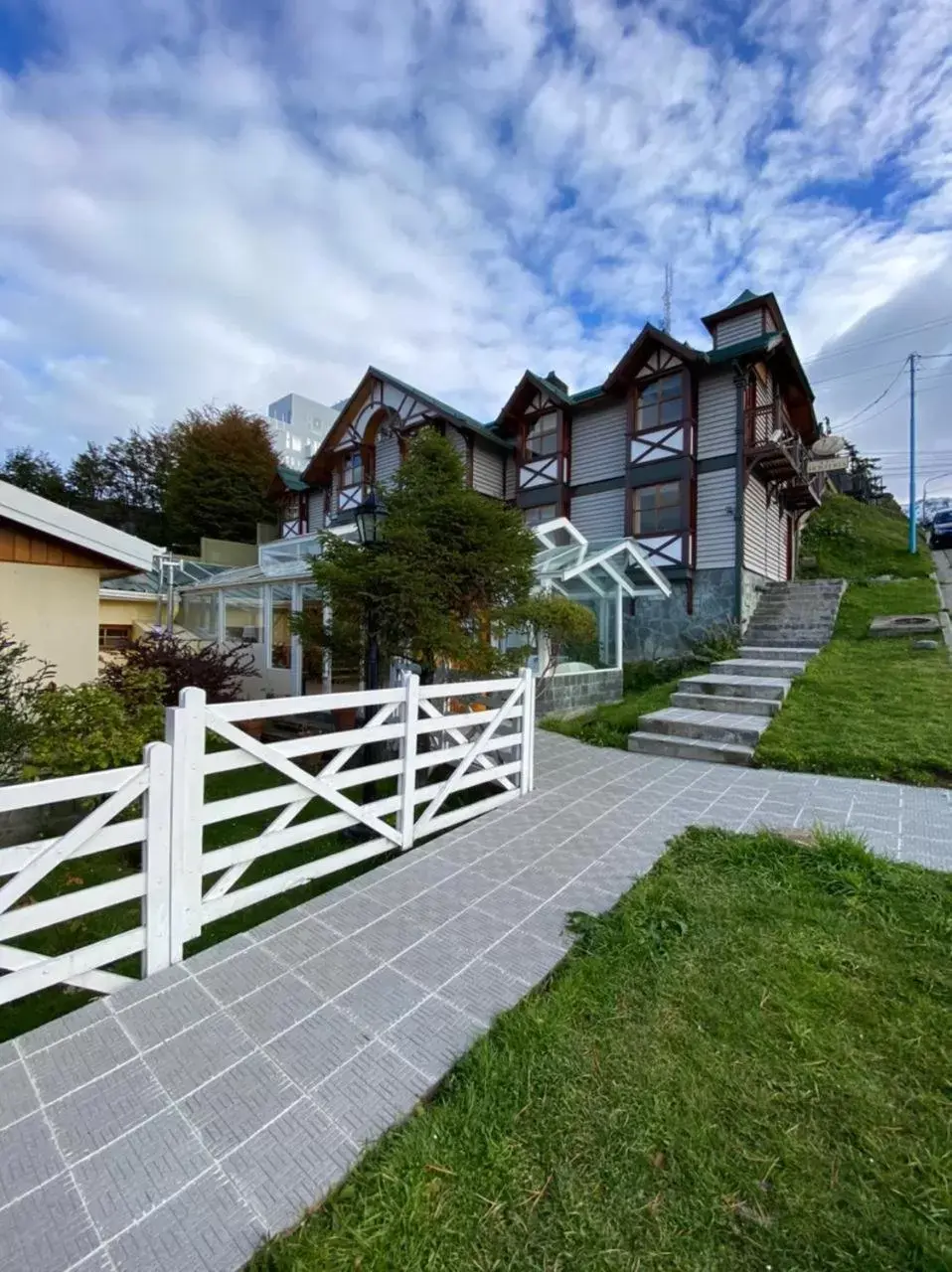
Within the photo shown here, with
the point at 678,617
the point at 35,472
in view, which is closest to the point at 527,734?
the point at 678,617

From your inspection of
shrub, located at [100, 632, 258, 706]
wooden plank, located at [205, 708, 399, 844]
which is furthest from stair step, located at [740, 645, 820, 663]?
shrub, located at [100, 632, 258, 706]

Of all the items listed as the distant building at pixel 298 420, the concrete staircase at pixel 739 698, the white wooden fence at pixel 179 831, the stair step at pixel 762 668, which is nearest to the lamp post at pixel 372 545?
the white wooden fence at pixel 179 831

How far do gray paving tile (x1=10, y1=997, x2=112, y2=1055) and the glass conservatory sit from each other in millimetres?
6057

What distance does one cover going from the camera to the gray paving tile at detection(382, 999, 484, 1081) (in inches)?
71.3

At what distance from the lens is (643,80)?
6.01m

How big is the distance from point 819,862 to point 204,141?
917 centimetres

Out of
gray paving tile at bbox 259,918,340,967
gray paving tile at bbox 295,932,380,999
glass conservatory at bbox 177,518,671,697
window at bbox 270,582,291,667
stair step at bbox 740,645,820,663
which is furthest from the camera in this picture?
window at bbox 270,582,291,667

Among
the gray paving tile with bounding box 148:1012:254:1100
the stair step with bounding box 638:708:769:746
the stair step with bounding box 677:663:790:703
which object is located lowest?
the gray paving tile with bounding box 148:1012:254:1100

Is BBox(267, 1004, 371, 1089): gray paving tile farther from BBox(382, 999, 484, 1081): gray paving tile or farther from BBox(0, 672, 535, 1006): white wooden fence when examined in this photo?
BBox(0, 672, 535, 1006): white wooden fence

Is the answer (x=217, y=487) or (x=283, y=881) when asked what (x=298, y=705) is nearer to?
(x=283, y=881)

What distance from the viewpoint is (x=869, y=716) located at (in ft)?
20.4

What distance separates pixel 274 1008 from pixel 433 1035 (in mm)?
644

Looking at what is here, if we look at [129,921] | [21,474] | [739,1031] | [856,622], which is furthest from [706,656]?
[21,474]

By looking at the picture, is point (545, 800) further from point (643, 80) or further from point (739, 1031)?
point (643, 80)
